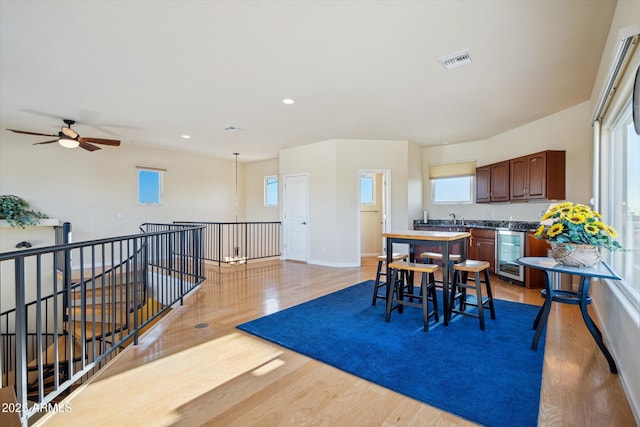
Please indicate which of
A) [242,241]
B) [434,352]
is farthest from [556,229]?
[242,241]

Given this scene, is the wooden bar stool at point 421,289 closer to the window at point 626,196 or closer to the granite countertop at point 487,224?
the window at point 626,196

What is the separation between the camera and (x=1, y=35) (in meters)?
2.71

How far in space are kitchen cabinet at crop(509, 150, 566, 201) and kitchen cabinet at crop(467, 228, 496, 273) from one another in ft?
2.64

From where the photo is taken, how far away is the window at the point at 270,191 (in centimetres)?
902

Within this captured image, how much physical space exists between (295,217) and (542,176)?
4.77 meters

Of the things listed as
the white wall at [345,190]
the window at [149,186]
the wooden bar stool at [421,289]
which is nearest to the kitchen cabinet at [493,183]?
the white wall at [345,190]

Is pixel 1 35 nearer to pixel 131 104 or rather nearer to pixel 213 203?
pixel 131 104

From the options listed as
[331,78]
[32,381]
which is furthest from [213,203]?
[331,78]

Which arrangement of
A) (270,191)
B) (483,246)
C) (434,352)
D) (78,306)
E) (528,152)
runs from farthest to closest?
(270,191) → (483,246) → (528,152) → (78,306) → (434,352)

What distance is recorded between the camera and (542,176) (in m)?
4.79

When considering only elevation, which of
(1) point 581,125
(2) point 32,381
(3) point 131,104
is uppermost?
(3) point 131,104

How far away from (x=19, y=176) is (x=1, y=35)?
4386mm

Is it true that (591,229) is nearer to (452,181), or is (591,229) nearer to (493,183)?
(493,183)

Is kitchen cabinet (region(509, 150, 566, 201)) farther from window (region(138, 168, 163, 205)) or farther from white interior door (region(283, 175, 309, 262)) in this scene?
window (region(138, 168, 163, 205))
